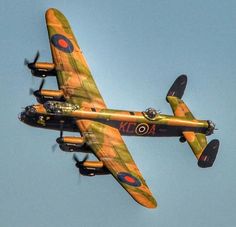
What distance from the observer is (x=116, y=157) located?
3046 inches

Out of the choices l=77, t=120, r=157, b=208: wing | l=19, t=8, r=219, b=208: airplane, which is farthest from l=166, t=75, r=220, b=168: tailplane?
l=77, t=120, r=157, b=208: wing

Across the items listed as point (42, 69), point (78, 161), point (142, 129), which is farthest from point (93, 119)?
point (42, 69)

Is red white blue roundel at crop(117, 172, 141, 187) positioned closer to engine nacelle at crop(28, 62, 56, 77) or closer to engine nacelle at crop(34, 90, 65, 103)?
engine nacelle at crop(34, 90, 65, 103)

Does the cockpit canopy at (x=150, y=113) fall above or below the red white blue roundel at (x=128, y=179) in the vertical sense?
above

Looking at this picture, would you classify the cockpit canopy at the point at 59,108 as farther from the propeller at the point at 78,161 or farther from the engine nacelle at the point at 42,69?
the propeller at the point at 78,161

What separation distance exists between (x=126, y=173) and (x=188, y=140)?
10.3 m

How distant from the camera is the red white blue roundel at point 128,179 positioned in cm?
7382

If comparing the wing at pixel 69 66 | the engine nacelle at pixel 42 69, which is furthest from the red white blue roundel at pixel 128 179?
the engine nacelle at pixel 42 69

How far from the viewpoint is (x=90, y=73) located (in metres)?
85.2

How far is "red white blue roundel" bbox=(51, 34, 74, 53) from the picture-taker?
3371 inches

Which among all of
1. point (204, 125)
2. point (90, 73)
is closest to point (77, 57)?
point (90, 73)

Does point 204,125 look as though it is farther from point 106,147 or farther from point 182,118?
point 106,147

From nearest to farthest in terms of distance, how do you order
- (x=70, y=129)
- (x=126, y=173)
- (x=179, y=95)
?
(x=126, y=173) → (x=70, y=129) → (x=179, y=95)

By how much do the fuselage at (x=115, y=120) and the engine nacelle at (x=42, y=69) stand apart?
4618 mm
